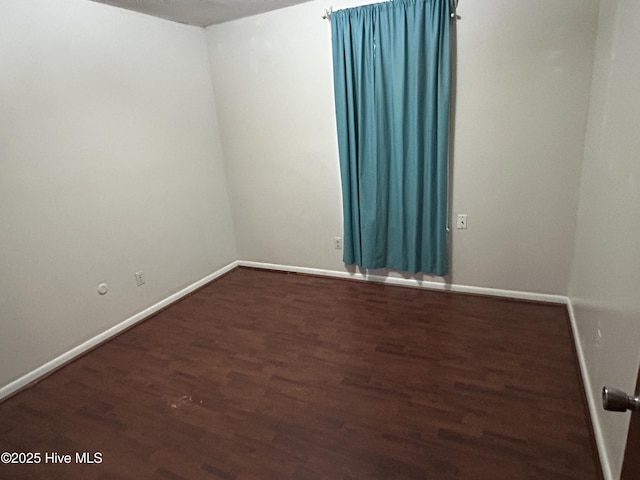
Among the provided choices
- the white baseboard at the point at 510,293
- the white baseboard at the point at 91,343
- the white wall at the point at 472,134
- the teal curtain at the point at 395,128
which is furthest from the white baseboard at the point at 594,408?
the white baseboard at the point at 91,343

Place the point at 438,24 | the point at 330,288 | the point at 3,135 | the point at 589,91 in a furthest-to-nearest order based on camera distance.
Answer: the point at 330,288, the point at 438,24, the point at 589,91, the point at 3,135

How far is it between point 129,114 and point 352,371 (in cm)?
255

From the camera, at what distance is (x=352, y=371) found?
217 cm

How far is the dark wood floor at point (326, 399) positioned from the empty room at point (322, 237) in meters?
0.01

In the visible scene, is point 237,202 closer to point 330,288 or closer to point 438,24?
point 330,288

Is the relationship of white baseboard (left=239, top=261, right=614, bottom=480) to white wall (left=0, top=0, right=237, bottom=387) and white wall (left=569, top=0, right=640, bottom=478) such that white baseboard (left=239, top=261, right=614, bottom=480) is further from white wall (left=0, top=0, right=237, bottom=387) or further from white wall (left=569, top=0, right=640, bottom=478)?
white wall (left=0, top=0, right=237, bottom=387)

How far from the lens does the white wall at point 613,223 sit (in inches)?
51.1

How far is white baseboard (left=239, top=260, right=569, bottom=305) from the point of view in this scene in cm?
281

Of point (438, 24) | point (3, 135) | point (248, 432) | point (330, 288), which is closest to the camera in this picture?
point (248, 432)

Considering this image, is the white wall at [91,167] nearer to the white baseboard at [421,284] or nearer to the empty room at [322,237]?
the empty room at [322,237]

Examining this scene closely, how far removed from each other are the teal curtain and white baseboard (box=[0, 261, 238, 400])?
164 cm

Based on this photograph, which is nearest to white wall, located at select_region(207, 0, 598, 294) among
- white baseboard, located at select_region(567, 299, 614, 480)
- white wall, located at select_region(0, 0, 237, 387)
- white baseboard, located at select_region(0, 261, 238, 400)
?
white wall, located at select_region(0, 0, 237, 387)

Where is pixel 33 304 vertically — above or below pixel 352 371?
above

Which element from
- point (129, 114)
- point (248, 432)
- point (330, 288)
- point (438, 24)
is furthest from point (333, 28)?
point (248, 432)
